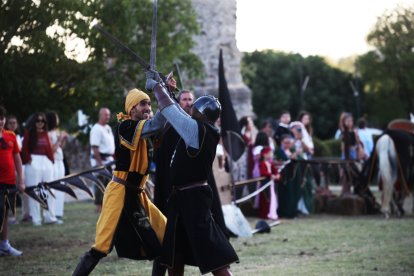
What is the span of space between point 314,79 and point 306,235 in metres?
52.6

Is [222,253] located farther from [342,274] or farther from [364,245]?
[364,245]

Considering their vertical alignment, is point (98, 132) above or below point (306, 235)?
above

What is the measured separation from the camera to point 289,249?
35.1ft

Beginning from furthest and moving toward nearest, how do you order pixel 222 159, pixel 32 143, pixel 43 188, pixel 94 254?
1. pixel 32 143
2. pixel 222 159
3. pixel 43 188
4. pixel 94 254

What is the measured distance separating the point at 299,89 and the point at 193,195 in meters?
57.4

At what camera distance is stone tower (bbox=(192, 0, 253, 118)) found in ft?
71.4

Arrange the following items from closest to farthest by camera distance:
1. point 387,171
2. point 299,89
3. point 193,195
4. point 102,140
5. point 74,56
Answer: point 193,195
point 74,56
point 102,140
point 387,171
point 299,89

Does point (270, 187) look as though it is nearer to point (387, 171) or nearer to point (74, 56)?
point (387, 171)

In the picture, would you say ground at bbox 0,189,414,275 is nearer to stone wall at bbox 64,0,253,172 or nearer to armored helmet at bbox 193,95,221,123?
armored helmet at bbox 193,95,221,123

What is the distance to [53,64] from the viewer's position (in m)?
12.8

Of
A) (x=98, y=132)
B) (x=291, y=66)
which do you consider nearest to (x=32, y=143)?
(x=98, y=132)

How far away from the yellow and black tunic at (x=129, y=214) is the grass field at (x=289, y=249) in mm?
1696

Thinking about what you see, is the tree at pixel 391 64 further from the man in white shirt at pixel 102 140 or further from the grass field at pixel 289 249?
the grass field at pixel 289 249

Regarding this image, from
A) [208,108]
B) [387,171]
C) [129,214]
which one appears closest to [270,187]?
[387,171]
